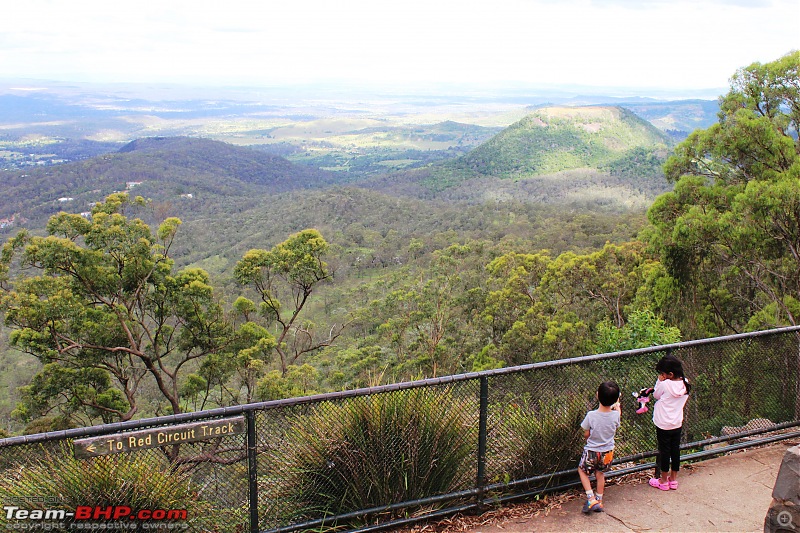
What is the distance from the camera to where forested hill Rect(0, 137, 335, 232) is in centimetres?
10288

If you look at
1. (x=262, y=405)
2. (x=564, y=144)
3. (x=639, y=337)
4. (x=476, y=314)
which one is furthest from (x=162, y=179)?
(x=262, y=405)

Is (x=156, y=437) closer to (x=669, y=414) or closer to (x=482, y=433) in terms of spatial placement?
(x=482, y=433)

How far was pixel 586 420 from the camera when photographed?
4.59 meters

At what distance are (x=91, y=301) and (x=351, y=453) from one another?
14923 mm

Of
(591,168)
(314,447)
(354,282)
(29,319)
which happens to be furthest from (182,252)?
(591,168)

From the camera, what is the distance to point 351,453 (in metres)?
4.31

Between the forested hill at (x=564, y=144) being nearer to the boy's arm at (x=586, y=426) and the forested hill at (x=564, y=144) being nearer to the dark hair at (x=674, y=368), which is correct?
the dark hair at (x=674, y=368)

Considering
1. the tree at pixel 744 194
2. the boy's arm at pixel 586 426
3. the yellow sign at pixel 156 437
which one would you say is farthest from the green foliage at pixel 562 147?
the yellow sign at pixel 156 437

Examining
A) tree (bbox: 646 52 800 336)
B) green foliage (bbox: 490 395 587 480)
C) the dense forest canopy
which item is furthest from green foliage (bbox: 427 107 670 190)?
green foliage (bbox: 490 395 587 480)

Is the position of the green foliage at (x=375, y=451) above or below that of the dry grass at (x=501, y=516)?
above

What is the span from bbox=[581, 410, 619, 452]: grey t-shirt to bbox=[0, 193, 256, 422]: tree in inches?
538

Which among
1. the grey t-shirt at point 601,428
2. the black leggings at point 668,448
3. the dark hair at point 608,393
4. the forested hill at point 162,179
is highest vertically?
the dark hair at point 608,393

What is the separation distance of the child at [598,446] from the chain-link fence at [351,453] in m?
0.24

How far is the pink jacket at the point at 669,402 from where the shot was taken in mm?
4754
